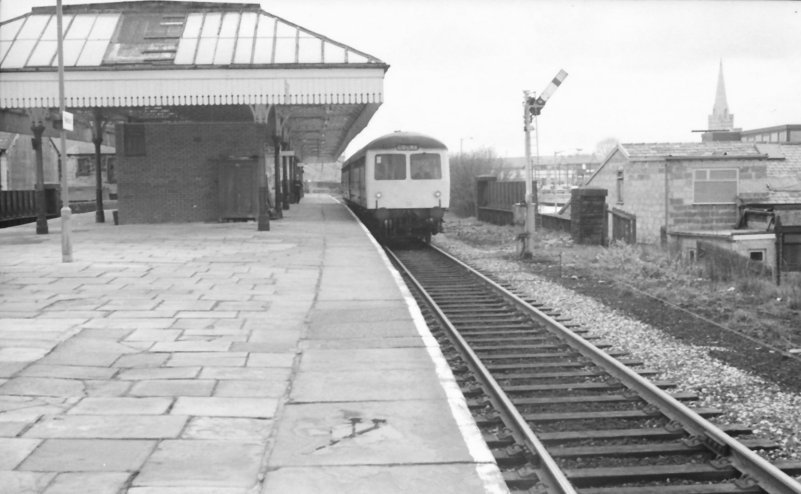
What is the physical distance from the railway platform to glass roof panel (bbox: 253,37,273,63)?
9.32 metres

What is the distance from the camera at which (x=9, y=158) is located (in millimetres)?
43469

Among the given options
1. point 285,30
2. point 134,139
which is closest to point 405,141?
point 285,30

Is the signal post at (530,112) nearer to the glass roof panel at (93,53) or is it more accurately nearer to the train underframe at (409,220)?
the train underframe at (409,220)

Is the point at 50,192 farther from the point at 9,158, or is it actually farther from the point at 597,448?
the point at 597,448

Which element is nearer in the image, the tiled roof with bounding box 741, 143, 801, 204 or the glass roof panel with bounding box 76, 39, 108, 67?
the glass roof panel with bounding box 76, 39, 108, 67

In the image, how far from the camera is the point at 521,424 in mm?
5734

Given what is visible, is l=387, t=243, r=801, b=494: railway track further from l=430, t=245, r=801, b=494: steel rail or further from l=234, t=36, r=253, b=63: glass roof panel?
l=234, t=36, r=253, b=63: glass roof panel

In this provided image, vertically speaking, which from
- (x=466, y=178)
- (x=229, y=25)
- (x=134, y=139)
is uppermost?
(x=229, y=25)

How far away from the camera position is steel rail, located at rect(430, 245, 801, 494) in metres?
4.79

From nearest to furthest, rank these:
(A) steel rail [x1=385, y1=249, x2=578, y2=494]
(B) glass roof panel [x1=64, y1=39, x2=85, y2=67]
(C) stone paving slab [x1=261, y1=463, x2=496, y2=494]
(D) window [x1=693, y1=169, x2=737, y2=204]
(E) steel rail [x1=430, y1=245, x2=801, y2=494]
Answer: (C) stone paving slab [x1=261, y1=463, x2=496, y2=494] → (A) steel rail [x1=385, y1=249, x2=578, y2=494] → (E) steel rail [x1=430, y1=245, x2=801, y2=494] → (B) glass roof panel [x1=64, y1=39, x2=85, y2=67] → (D) window [x1=693, y1=169, x2=737, y2=204]

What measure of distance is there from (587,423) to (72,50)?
18.8 metres

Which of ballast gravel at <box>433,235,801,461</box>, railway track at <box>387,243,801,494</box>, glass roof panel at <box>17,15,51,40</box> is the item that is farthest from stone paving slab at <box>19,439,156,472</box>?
glass roof panel at <box>17,15,51,40</box>

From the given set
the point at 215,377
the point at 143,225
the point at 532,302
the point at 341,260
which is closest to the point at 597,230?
the point at 341,260

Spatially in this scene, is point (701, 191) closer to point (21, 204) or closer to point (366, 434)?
point (21, 204)
